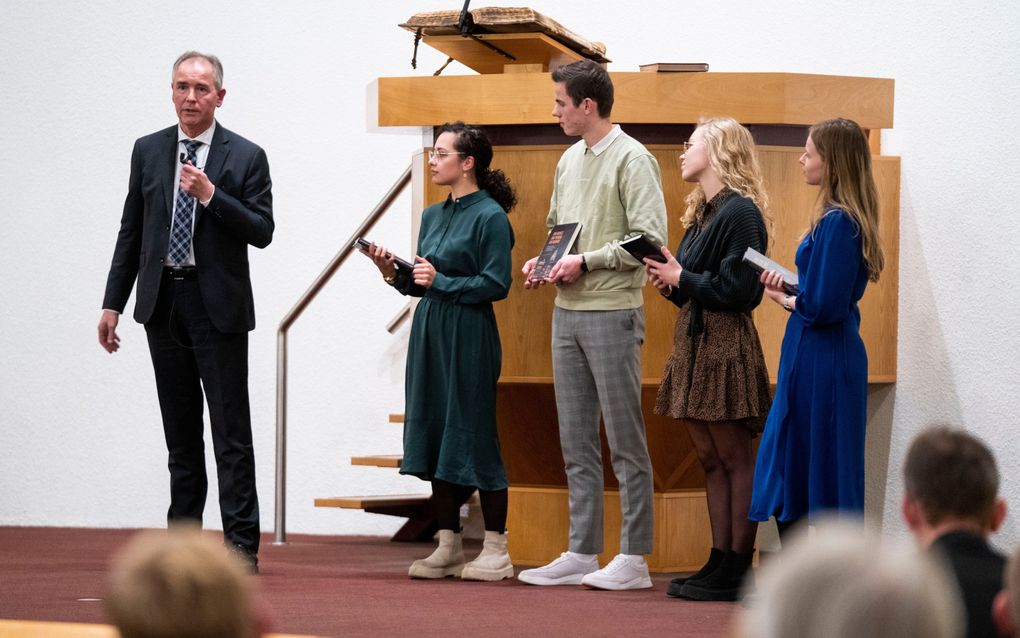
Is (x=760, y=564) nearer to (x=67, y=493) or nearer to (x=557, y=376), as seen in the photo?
(x=557, y=376)

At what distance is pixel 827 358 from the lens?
333 centimetres

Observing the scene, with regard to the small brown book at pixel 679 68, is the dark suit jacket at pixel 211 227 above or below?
below

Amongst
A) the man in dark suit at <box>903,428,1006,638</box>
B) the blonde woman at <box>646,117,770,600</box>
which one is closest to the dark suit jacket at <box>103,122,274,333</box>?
the blonde woman at <box>646,117,770,600</box>

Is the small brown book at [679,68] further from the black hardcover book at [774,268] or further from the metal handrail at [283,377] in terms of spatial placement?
the metal handrail at [283,377]

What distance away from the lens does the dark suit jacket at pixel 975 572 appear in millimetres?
1566

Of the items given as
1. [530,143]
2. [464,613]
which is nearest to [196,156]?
[530,143]

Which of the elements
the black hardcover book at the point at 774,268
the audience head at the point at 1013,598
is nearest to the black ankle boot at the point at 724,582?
the black hardcover book at the point at 774,268

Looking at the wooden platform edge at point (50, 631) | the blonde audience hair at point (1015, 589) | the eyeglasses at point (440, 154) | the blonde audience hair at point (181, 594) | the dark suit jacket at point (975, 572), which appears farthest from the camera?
the eyeglasses at point (440, 154)

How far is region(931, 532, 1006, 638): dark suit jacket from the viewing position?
1566mm

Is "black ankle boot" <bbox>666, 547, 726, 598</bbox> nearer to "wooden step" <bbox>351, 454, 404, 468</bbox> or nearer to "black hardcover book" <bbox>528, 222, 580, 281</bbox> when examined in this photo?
"black hardcover book" <bbox>528, 222, 580, 281</bbox>

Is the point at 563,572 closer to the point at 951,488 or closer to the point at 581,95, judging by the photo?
the point at 581,95

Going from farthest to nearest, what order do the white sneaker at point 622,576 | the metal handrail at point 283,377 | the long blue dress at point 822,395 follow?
the metal handrail at point 283,377 → the white sneaker at point 622,576 → the long blue dress at point 822,395

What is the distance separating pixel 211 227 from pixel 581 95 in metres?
1.19

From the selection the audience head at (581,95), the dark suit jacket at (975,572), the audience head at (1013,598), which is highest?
the audience head at (581,95)
